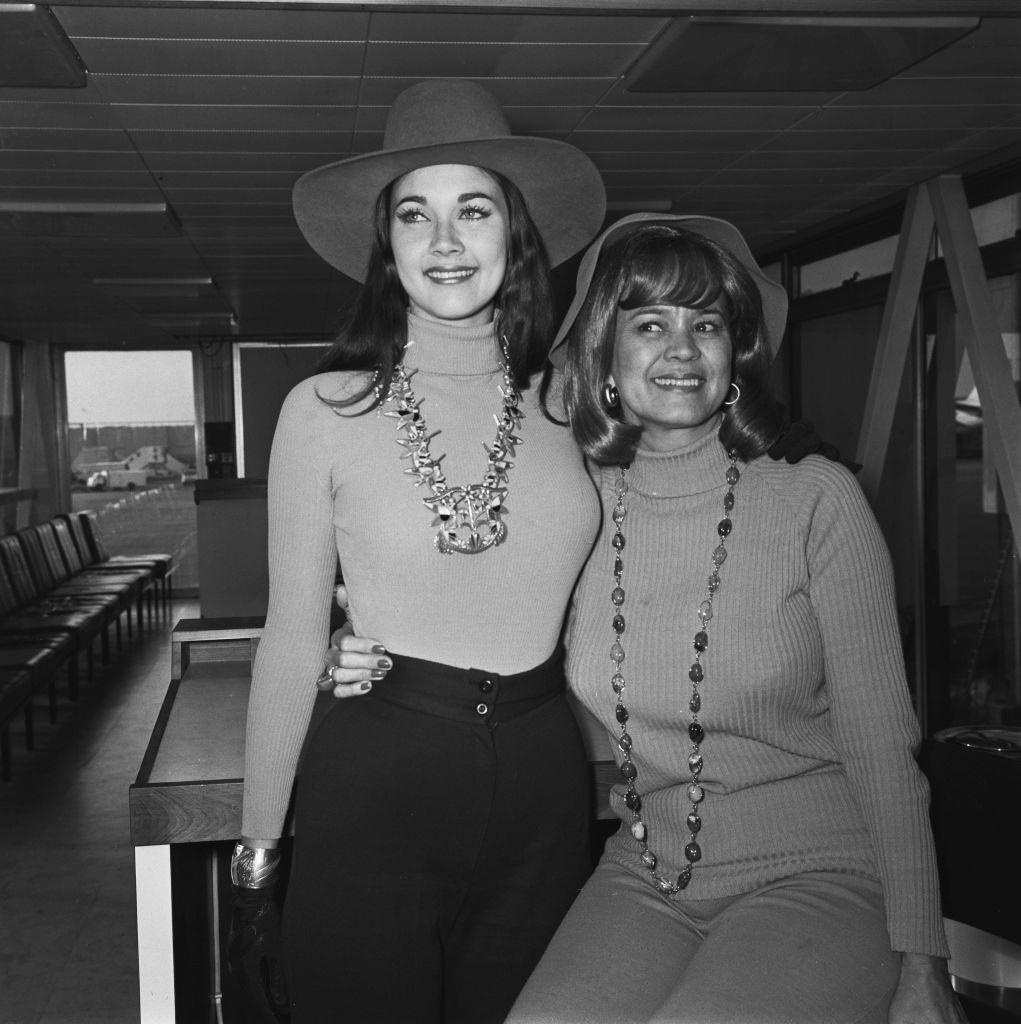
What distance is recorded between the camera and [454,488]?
1.47 metres

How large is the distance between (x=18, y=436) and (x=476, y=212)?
33.1 ft

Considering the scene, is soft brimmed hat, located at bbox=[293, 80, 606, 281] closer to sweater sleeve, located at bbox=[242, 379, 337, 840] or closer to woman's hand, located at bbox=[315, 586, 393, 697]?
sweater sleeve, located at bbox=[242, 379, 337, 840]

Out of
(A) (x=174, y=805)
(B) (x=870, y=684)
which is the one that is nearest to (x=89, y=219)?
(A) (x=174, y=805)

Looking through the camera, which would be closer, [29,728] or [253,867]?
[253,867]

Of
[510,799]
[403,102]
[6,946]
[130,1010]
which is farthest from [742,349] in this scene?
[6,946]

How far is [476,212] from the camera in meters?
1.55

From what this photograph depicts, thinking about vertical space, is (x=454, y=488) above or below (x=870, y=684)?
above

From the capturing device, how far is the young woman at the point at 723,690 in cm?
132

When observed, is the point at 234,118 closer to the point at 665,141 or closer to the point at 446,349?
the point at 665,141

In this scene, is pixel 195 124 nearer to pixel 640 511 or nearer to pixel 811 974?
pixel 640 511

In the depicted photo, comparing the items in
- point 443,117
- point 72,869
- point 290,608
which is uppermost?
point 443,117

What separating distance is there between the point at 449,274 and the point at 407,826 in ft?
2.29

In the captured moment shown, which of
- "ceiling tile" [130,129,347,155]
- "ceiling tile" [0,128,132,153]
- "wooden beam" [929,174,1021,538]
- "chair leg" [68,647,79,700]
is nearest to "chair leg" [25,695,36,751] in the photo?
"chair leg" [68,647,79,700]

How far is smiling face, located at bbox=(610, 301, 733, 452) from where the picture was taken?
5.12ft
